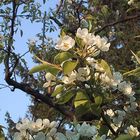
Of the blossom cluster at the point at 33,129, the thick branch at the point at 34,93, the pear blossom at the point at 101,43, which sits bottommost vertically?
the blossom cluster at the point at 33,129

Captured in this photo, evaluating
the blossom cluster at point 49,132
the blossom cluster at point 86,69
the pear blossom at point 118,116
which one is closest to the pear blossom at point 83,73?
the blossom cluster at point 86,69

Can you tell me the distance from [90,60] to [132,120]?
76 cm

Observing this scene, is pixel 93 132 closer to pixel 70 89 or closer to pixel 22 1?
pixel 70 89

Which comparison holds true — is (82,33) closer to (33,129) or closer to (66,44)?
(66,44)

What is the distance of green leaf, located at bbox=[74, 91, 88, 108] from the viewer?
2.01 meters

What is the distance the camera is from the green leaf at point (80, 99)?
2006 millimetres

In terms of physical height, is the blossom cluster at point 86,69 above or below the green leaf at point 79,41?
below

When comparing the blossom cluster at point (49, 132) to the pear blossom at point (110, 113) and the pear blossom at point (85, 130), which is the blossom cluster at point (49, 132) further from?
the pear blossom at point (110, 113)

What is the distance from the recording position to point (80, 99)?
2023mm

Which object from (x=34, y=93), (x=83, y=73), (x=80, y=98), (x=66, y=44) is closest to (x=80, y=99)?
(x=80, y=98)

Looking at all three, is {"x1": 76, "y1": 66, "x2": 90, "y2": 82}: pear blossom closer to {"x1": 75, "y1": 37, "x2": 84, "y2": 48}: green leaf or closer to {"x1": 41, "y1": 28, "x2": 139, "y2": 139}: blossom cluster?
{"x1": 41, "y1": 28, "x2": 139, "y2": 139}: blossom cluster

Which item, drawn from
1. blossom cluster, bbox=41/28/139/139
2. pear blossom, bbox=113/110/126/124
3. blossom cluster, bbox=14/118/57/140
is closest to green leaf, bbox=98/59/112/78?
blossom cluster, bbox=41/28/139/139

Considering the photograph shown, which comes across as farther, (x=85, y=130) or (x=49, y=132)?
(x=49, y=132)

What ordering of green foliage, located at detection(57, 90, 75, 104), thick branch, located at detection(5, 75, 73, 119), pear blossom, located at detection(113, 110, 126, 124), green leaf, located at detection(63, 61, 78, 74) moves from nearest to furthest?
green leaf, located at detection(63, 61, 78, 74)
green foliage, located at detection(57, 90, 75, 104)
pear blossom, located at detection(113, 110, 126, 124)
thick branch, located at detection(5, 75, 73, 119)
